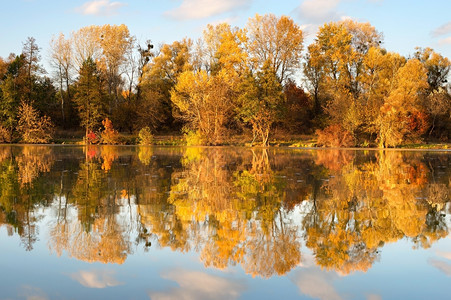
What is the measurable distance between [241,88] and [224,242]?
1335 inches

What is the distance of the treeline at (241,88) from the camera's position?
39312mm

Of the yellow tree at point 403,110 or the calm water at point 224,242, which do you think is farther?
the yellow tree at point 403,110

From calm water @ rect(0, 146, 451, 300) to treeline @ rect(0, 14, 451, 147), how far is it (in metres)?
27.6

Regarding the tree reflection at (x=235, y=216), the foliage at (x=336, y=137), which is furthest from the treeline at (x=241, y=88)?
the tree reflection at (x=235, y=216)

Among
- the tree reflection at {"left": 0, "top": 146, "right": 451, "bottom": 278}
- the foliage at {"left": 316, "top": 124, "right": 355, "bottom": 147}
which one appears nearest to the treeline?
the foliage at {"left": 316, "top": 124, "right": 355, "bottom": 147}

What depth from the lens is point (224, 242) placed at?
6.57 metres

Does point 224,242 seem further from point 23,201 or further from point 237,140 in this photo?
point 237,140

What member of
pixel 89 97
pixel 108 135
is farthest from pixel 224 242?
pixel 89 97

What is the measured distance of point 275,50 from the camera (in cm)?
4403

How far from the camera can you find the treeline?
3931 cm

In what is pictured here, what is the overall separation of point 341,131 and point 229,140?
10.1m

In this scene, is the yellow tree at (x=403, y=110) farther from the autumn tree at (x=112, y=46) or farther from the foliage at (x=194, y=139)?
the autumn tree at (x=112, y=46)

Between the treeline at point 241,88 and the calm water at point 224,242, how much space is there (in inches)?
1088

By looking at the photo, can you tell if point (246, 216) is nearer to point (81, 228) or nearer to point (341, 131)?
point (81, 228)
